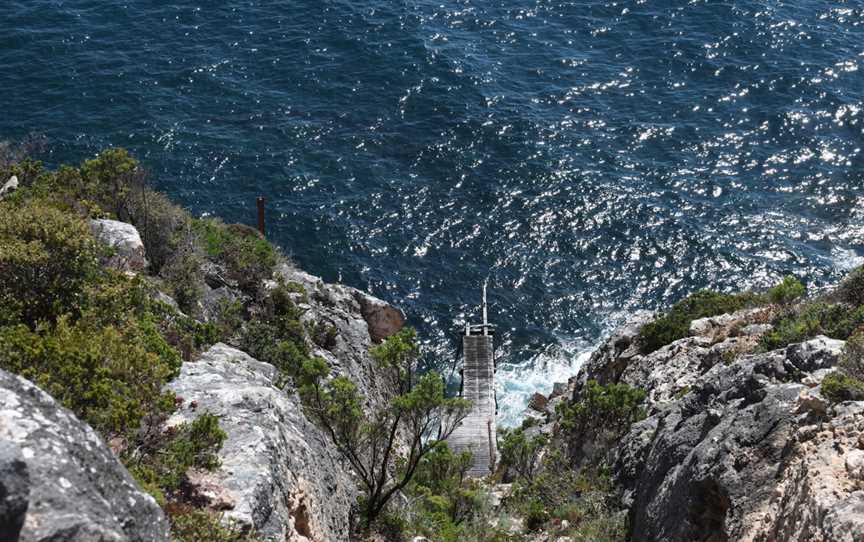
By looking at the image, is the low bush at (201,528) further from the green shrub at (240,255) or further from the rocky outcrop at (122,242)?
the green shrub at (240,255)

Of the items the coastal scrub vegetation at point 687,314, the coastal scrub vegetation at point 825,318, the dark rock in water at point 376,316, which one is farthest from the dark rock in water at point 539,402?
the coastal scrub vegetation at point 825,318

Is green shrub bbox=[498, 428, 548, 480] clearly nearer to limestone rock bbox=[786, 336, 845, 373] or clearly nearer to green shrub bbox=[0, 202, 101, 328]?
limestone rock bbox=[786, 336, 845, 373]

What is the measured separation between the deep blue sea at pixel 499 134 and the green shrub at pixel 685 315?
13878 mm

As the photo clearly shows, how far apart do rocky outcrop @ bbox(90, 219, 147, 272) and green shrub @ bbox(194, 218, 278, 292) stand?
654 cm

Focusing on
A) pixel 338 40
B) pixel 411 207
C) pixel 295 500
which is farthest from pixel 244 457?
pixel 338 40

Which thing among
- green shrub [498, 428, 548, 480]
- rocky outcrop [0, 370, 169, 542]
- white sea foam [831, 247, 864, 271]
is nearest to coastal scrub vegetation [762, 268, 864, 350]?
green shrub [498, 428, 548, 480]

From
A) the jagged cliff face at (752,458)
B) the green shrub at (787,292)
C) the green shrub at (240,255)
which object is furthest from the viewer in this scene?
the green shrub at (240,255)

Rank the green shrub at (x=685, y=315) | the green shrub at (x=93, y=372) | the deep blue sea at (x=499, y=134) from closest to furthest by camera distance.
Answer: the green shrub at (x=93, y=372)
the green shrub at (x=685, y=315)
the deep blue sea at (x=499, y=134)

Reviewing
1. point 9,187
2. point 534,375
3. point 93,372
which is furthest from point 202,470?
point 534,375

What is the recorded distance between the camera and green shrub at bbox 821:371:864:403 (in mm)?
15070

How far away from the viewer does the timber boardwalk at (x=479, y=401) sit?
36.0m

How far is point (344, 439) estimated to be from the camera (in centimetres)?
2038

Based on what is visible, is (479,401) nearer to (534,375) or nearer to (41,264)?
(534,375)

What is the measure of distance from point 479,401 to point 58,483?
32806mm
